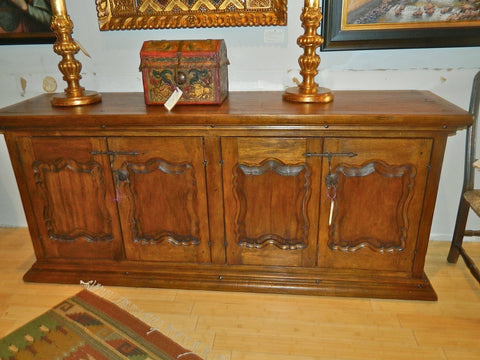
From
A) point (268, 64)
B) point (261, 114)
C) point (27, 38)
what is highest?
point (27, 38)

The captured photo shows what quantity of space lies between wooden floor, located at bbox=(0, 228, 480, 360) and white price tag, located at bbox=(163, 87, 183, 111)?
94 centimetres

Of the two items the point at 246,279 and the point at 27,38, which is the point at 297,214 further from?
the point at 27,38

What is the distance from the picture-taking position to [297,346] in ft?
5.49

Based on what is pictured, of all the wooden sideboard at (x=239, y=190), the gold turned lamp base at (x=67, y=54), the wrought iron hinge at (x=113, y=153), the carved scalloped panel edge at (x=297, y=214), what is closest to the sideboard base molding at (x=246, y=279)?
the wooden sideboard at (x=239, y=190)

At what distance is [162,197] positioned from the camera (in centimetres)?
188

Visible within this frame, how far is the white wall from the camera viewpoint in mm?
2064

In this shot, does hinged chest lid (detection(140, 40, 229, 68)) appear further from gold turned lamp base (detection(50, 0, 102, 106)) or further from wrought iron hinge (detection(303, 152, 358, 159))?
wrought iron hinge (detection(303, 152, 358, 159))

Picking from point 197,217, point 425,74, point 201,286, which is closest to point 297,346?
point 201,286

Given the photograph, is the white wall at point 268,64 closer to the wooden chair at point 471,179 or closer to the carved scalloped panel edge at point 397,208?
the wooden chair at point 471,179

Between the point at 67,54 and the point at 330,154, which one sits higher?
the point at 67,54

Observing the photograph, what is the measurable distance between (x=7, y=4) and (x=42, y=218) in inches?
46.8

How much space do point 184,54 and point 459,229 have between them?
5.51 ft

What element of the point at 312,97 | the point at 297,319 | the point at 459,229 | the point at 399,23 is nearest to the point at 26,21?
the point at 312,97

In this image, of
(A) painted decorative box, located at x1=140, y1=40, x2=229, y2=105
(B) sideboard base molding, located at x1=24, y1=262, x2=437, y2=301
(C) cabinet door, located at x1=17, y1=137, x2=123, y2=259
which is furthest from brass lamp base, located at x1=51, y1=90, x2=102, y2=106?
(B) sideboard base molding, located at x1=24, y1=262, x2=437, y2=301
